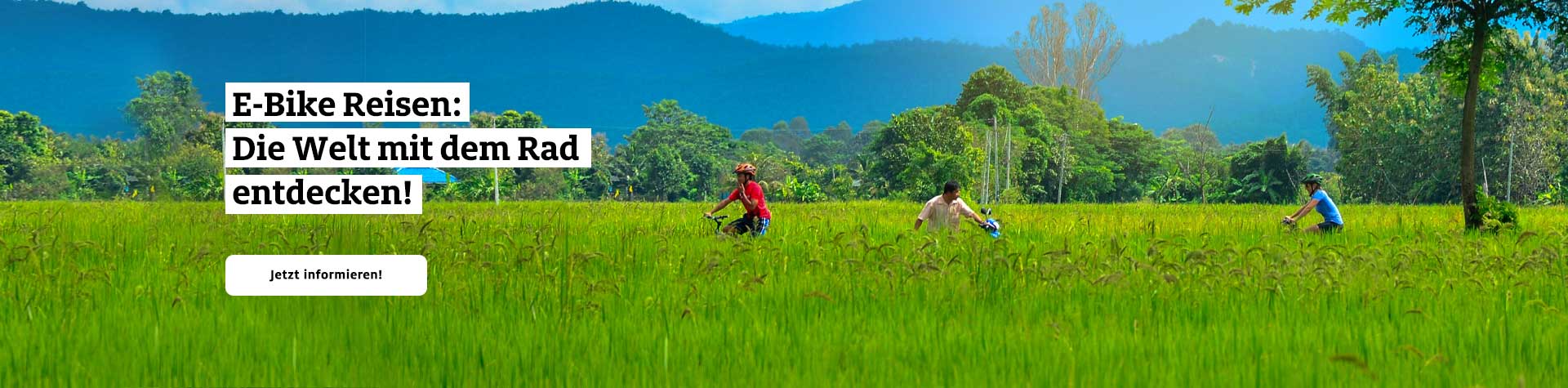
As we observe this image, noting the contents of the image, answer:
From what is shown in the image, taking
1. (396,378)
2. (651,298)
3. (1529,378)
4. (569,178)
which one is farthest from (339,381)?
(569,178)

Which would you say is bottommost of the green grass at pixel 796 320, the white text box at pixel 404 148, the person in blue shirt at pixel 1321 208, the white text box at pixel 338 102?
the green grass at pixel 796 320

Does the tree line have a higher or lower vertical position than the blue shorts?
higher

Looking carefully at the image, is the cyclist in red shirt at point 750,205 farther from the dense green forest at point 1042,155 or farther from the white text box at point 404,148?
the dense green forest at point 1042,155

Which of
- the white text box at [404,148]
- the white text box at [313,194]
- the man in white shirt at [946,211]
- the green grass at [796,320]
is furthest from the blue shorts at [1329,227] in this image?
the white text box at [313,194]

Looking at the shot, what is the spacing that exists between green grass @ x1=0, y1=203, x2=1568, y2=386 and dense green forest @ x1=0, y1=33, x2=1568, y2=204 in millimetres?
37229


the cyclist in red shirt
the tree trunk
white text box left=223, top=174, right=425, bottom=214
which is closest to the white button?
white text box left=223, top=174, right=425, bottom=214

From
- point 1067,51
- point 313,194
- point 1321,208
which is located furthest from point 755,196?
point 1067,51

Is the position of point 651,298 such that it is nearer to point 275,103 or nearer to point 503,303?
point 503,303

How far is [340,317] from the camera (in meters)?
6.07

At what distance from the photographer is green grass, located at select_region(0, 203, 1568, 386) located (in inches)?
192

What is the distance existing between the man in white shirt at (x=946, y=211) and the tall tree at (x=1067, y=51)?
302 feet

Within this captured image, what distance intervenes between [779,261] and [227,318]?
4.75 meters

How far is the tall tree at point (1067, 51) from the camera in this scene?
10262cm

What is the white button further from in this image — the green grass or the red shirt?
the red shirt
